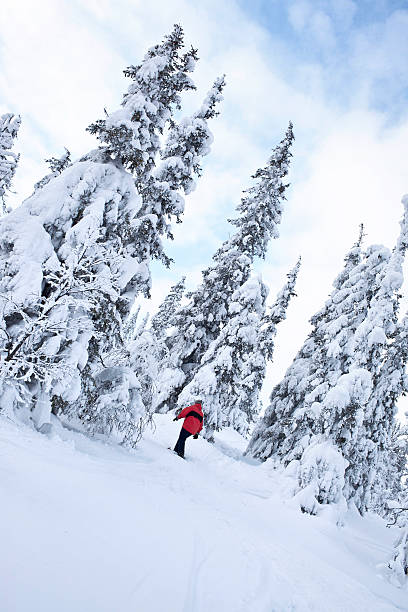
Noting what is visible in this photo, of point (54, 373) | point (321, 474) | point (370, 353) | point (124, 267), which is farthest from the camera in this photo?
point (370, 353)

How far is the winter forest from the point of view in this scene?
24.7 feet

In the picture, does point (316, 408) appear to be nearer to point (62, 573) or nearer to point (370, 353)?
point (370, 353)

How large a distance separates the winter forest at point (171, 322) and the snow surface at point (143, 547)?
0.26m

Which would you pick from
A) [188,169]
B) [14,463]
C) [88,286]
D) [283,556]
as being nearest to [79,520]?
[14,463]

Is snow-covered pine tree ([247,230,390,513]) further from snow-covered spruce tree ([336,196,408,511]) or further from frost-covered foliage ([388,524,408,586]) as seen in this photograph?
frost-covered foliage ([388,524,408,586])

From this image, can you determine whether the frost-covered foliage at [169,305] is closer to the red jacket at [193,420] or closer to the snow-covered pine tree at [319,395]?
the snow-covered pine tree at [319,395]

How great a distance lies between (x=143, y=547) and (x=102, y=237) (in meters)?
7.34

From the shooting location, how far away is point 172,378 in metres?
19.3

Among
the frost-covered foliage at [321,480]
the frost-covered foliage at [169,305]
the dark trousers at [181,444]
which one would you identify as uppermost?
the frost-covered foliage at [169,305]

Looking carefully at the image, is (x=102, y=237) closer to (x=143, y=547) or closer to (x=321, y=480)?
(x=143, y=547)

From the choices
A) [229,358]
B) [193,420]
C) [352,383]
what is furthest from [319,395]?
[193,420]

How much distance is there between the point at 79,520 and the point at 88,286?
4.53 meters

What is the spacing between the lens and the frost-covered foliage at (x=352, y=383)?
12.4 m

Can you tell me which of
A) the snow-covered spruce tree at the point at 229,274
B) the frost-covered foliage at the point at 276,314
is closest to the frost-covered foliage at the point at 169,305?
the frost-covered foliage at the point at 276,314
